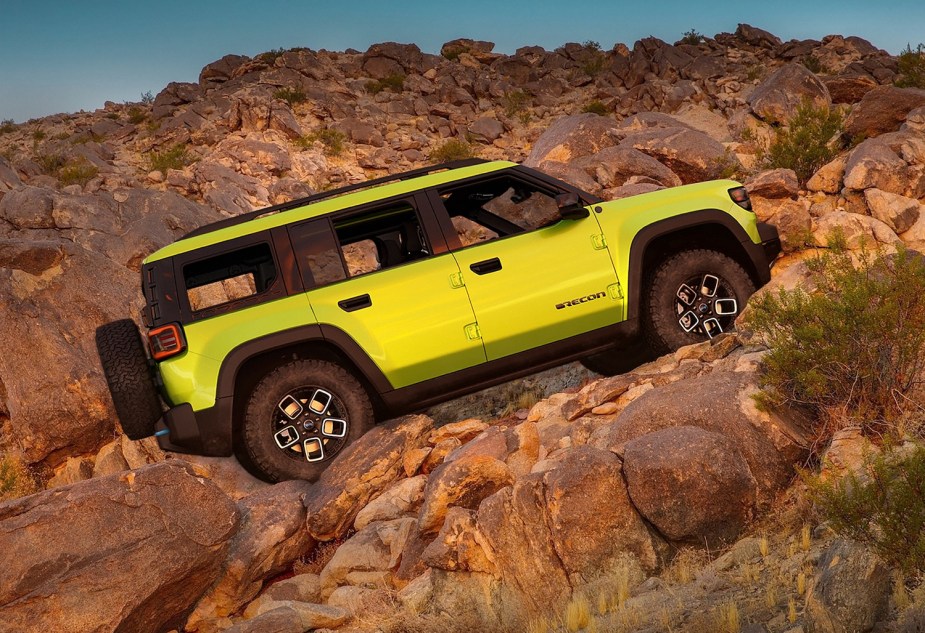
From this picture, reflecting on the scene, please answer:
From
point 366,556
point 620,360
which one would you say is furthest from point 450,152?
point 366,556

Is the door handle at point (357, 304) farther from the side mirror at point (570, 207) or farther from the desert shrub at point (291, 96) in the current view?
the desert shrub at point (291, 96)

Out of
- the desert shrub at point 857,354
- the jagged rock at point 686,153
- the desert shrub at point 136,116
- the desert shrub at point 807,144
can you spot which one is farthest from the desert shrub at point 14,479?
the desert shrub at point 136,116

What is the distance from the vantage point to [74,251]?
37.1ft

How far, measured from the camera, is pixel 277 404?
7789mm

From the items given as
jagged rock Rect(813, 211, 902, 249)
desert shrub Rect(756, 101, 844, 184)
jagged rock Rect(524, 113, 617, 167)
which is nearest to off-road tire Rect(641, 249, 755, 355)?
jagged rock Rect(813, 211, 902, 249)

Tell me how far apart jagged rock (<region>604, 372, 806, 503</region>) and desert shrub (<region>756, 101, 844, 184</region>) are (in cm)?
831

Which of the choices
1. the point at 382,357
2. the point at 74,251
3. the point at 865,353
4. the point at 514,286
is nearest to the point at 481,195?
the point at 514,286

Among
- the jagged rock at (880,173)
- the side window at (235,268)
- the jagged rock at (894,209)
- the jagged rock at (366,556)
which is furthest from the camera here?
the jagged rock at (880,173)

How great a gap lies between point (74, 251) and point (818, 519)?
9.06 metres

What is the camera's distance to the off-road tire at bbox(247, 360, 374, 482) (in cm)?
776

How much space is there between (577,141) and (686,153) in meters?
2.51

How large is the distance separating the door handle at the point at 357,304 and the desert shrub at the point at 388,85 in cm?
2566

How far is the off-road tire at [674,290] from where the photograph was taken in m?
8.28

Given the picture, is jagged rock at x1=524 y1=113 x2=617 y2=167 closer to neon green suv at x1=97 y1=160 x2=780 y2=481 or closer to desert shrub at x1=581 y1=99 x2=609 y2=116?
neon green suv at x1=97 y1=160 x2=780 y2=481
